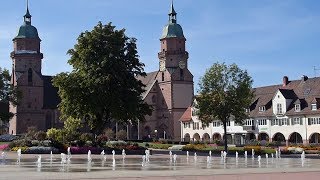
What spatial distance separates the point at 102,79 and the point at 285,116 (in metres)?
42.6

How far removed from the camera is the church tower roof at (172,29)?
127 meters

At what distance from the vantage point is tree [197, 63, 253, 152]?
5341 cm

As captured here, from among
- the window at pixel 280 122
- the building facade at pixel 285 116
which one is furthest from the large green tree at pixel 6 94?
the window at pixel 280 122

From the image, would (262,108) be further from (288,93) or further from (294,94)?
(294,94)

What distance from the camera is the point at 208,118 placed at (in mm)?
55125

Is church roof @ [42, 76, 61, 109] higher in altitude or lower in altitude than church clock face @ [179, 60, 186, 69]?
lower

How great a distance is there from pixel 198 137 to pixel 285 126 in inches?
1039

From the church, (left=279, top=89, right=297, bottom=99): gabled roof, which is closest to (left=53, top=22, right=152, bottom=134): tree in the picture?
(left=279, top=89, right=297, bottom=99): gabled roof

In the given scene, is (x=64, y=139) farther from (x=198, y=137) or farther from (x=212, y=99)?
(x=198, y=137)

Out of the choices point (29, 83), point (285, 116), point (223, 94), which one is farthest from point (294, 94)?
point (29, 83)

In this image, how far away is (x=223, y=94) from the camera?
53312mm

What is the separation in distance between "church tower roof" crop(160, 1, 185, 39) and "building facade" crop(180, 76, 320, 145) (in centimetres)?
3620

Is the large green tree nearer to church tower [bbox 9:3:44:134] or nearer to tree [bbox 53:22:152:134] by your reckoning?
tree [bbox 53:22:152:134]

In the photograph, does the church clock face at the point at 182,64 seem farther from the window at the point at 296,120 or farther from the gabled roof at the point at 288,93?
the window at the point at 296,120
